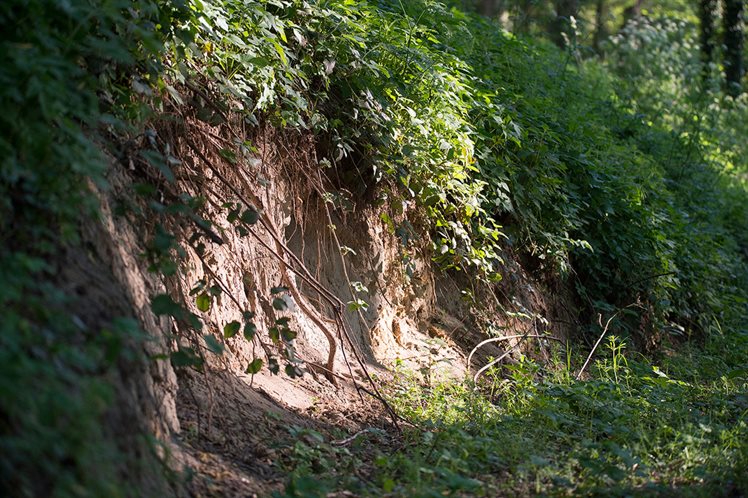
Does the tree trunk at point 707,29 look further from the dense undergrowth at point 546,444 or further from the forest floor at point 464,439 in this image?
the forest floor at point 464,439

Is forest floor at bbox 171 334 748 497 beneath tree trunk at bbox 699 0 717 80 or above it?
beneath

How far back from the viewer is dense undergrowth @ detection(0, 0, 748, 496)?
8.86 ft

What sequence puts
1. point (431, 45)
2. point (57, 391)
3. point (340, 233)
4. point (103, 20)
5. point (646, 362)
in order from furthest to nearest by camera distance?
point (431, 45), point (646, 362), point (340, 233), point (103, 20), point (57, 391)

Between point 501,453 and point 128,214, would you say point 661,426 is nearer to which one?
point 501,453

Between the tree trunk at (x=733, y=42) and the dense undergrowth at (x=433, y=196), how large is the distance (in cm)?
584

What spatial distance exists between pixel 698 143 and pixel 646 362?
6.20 meters

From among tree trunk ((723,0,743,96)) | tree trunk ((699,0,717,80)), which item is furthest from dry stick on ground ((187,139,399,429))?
tree trunk ((699,0,717,80))

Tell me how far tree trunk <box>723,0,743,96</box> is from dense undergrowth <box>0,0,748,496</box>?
230 inches

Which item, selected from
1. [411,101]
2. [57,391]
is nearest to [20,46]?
[57,391]

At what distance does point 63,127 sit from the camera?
3.09 metres

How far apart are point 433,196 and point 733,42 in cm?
1372

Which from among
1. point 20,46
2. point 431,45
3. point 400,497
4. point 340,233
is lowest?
point 400,497

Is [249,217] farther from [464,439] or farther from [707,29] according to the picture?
[707,29]

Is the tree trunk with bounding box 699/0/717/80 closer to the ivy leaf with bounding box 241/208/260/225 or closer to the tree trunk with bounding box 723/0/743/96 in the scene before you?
the tree trunk with bounding box 723/0/743/96
